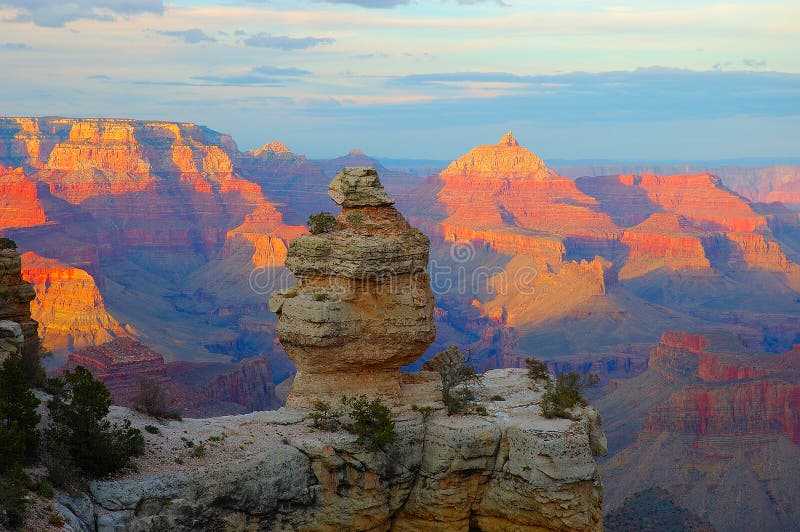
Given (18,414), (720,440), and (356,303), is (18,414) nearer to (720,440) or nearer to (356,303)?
(356,303)

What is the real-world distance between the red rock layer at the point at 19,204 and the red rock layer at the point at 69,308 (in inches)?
1661

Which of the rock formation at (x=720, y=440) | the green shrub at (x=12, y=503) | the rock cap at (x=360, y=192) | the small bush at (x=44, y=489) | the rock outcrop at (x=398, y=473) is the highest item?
the rock cap at (x=360, y=192)

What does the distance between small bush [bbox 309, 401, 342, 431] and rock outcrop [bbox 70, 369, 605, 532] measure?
335 mm

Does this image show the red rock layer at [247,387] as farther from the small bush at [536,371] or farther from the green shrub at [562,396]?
the green shrub at [562,396]

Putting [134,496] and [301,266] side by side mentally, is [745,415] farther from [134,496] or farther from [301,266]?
[134,496]

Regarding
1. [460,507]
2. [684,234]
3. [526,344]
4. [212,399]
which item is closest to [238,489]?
[460,507]

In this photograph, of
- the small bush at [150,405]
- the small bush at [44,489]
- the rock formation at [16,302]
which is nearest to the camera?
the small bush at [44,489]

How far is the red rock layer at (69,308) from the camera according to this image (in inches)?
4437

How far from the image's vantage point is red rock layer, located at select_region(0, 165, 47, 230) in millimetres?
159375

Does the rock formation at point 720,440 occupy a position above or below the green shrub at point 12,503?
below

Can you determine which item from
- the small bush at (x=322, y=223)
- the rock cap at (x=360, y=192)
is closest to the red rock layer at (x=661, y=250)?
the rock cap at (x=360, y=192)

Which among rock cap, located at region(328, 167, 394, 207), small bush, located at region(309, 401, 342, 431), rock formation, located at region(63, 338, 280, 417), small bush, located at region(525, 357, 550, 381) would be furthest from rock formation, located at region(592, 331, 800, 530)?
rock cap, located at region(328, 167, 394, 207)

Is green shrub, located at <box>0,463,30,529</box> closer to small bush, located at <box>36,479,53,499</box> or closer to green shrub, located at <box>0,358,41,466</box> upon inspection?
small bush, located at <box>36,479,53,499</box>

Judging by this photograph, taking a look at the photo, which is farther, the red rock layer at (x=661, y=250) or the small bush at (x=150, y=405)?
the red rock layer at (x=661, y=250)
